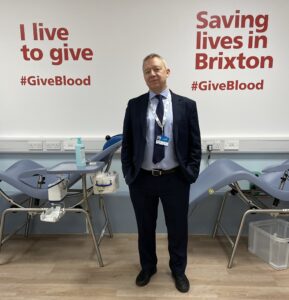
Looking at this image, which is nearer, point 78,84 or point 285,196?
point 285,196

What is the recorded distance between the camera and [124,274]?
7.29 ft

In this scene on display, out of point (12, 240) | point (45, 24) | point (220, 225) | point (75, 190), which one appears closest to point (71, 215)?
point (75, 190)

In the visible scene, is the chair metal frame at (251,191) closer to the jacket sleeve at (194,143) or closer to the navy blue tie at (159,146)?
the jacket sleeve at (194,143)

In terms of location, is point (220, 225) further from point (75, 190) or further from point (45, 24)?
point (45, 24)

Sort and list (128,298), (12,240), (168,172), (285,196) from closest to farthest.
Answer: (168,172)
(128,298)
(285,196)
(12,240)

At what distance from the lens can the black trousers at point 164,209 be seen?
1.84 meters

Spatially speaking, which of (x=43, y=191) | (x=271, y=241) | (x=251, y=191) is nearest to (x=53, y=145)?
(x=43, y=191)

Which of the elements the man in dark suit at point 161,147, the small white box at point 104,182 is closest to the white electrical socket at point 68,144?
the small white box at point 104,182

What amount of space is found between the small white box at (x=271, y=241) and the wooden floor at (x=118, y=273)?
7 cm

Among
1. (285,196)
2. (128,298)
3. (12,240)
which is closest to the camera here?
(128,298)

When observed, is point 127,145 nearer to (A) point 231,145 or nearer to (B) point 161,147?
(B) point 161,147

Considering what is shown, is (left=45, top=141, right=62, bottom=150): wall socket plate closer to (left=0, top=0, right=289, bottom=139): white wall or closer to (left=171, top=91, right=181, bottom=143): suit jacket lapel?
(left=0, top=0, right=289, bottom=139): white wall

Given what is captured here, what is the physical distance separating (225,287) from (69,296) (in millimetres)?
1094

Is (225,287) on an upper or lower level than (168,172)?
lower
